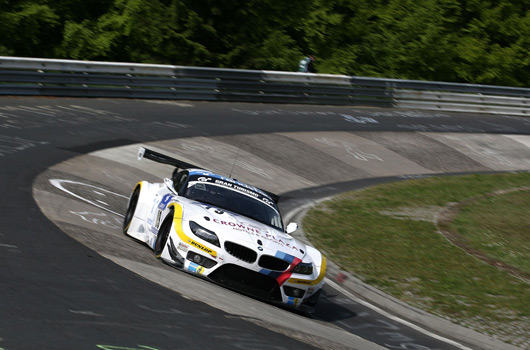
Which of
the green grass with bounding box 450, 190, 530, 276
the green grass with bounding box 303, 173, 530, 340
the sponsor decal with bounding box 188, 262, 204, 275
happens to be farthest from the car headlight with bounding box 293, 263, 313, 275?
the green grass with bounding box 450, 190, 530, 276

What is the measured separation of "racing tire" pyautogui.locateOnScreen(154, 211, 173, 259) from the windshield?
2.27 ft

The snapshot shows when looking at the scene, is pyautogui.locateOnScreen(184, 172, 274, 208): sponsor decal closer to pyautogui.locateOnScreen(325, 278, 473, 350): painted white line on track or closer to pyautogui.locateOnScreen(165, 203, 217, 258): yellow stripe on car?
pyautogui.locateOnScreen(165, 203, 217, 258): yellow stripe on car

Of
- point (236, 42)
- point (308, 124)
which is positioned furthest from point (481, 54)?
point (308, 124)

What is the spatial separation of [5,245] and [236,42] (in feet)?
83.1

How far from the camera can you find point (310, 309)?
9.94 meters

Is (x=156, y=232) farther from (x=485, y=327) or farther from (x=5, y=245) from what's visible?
(x=485, y=327)

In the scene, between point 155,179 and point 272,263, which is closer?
point 272,263

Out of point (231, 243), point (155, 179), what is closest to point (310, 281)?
point (231, 243)

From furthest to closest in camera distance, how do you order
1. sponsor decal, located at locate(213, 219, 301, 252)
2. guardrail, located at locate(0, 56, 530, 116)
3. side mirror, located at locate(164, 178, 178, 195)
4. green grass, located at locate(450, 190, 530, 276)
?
1. guardrail, located at locate(0, 56, 530, 116)
2. green grass, located at locate(450, 190, 530, 276)
3. side mirror, located at locate(164, 178, 178, 195)
4. sponsor decal, located at locate(213, 219, 301, 252)

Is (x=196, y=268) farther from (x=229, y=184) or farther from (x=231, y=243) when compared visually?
(x=229, y=184)

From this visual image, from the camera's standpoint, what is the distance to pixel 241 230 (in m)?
9.59

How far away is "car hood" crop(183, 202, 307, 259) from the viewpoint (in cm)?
938

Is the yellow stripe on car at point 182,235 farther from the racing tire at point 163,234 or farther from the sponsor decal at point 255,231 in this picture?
the sponsor decal at point 255,231

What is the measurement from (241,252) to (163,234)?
1302 millimetres
